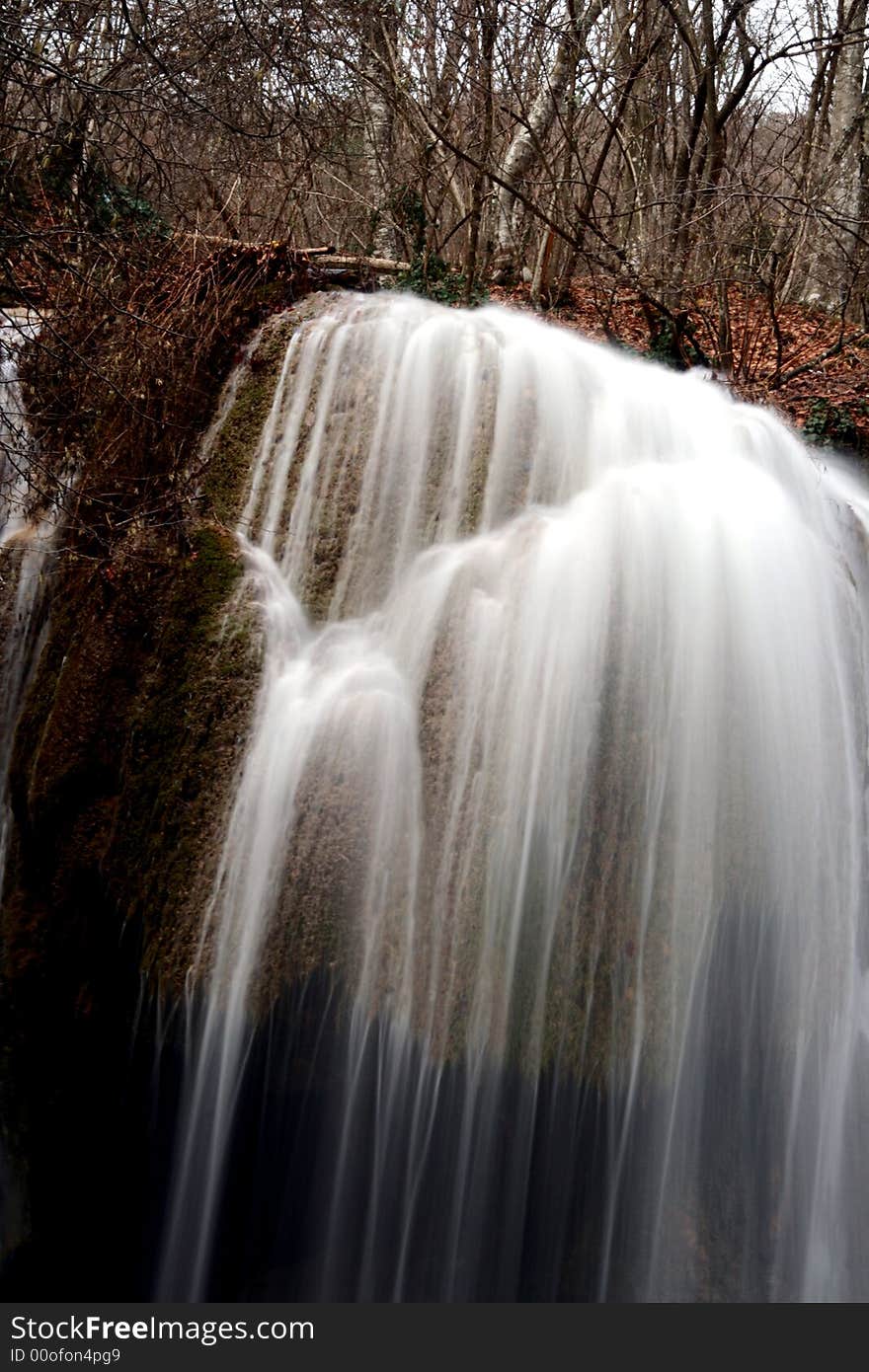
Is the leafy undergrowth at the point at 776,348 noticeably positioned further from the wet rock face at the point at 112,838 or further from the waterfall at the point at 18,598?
the waterfall at the point at 18,598

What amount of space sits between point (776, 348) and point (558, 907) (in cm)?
589

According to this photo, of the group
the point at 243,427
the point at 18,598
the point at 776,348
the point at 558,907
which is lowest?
the point at 558,907

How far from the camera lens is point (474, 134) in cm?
852

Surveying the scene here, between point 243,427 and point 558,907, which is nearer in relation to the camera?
point 558,907

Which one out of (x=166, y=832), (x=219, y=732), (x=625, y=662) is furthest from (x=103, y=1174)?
(x=625, y=662)

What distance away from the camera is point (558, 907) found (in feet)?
11.9

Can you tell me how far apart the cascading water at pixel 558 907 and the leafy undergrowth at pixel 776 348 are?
2395 mm

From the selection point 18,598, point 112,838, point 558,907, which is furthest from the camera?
point 18,598

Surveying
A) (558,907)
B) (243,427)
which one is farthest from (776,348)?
(558,907)

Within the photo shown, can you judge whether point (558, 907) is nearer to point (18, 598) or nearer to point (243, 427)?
point (243, 427)

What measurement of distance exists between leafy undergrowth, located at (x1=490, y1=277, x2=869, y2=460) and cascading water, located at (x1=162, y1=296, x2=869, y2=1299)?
2395 mm

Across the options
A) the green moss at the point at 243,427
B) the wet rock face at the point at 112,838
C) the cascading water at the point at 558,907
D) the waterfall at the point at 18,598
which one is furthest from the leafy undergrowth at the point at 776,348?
the waterfall at the point at 18,598

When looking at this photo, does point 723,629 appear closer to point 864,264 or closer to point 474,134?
point 864,264

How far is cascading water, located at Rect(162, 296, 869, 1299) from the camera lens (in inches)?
139
